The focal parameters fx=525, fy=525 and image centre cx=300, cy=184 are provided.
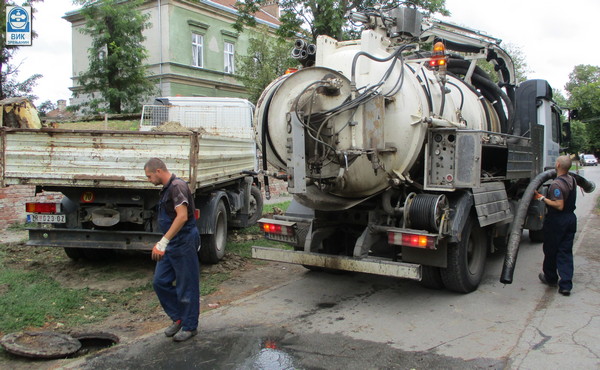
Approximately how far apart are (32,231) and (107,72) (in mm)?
15951

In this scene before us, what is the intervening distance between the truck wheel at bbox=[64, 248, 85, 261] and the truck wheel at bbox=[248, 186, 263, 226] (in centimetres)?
328

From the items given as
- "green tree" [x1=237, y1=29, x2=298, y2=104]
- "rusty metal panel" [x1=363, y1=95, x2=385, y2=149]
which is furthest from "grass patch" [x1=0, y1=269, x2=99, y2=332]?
"green tree" [x1=237, y1=29, x2=298, y2=104]

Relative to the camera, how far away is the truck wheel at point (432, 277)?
6168mm

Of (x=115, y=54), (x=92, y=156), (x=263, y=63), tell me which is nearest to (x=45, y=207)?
(x=92, y=156)

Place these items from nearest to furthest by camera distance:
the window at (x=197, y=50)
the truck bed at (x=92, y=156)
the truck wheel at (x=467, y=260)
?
the truck wheel at (x=467, y=260) → the truck bed at (x=92, y=156) → the window at (x=197, y=50)

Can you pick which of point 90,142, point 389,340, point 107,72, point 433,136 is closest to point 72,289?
point 90,142

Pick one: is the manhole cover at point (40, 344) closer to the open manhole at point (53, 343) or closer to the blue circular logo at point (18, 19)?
the open manhole at point (53, 343)

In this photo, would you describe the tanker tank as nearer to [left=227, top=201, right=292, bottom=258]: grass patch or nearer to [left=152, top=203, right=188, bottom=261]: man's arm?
[left=152, top=203, right=188, bottom=261]: man's arm

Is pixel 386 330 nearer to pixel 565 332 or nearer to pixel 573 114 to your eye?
pixel 565 332

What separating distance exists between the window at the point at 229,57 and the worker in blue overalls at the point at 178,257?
28.0 meters

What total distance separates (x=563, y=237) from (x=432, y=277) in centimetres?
159

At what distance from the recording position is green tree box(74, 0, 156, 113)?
2070cm

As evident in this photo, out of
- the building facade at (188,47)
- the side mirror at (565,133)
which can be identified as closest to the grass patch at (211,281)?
the side mirror at (565,133)

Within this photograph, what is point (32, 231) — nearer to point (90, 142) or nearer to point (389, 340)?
point (90, 142)
